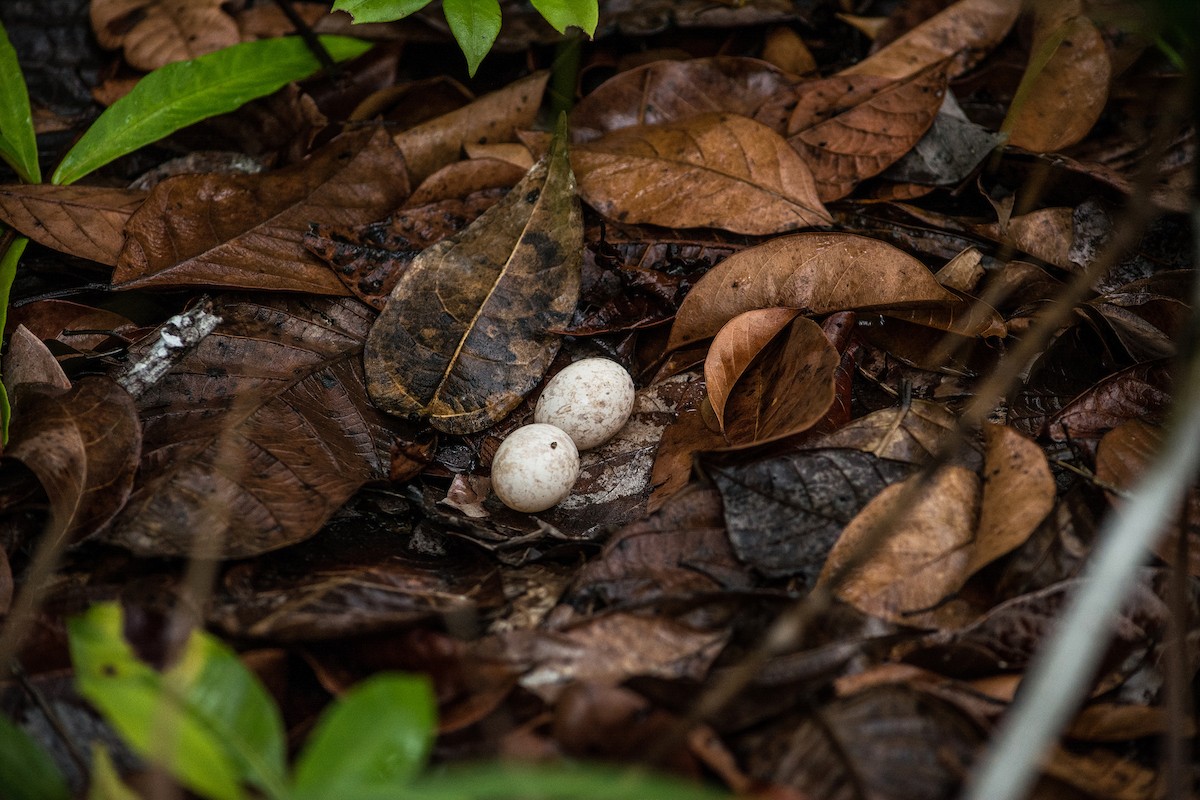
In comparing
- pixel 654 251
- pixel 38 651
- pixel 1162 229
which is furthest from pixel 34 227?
pixel 1162 229

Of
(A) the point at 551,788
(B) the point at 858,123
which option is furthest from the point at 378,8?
(A) the point at 551,788

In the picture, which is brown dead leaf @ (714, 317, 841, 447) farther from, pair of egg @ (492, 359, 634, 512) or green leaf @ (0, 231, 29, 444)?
green leaf @ (0, 231, 29, 444)

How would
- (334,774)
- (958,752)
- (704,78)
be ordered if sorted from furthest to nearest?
(704,78), (958,752), (334,774)

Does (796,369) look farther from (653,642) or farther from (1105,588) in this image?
(1105,588)

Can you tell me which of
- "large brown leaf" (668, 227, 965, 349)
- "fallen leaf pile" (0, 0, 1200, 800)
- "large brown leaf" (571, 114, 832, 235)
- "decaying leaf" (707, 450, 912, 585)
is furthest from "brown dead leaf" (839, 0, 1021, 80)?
"decaying leaf" (707, 450, 912, 585)

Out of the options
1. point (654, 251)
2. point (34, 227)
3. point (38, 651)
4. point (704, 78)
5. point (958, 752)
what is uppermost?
point (704, 78)

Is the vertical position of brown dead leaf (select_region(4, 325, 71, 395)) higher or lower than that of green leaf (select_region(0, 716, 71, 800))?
higher

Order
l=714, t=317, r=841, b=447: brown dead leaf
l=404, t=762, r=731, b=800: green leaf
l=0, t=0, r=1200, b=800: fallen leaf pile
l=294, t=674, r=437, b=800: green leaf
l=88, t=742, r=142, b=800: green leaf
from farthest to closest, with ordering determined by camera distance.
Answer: l=714, t=317, r=841, b=447: brown dead leaf < l=0, t=0, r=1200, b=800: fallen leaf pile < l=88, t=742, r=142, b=800: green leaf < l=294, t=674, r=437, b=800: green leaf < l=404, t=762, r=731, b=800: green leaf
